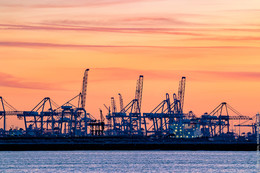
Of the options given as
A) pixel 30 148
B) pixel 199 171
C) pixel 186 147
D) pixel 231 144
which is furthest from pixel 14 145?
pixel 199 171

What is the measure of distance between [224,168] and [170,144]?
267 ft

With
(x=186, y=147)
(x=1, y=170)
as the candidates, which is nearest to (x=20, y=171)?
(x=1, y=170)

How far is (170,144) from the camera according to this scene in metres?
190

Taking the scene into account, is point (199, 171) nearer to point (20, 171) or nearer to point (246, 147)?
point (20, 171)

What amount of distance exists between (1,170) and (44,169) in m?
6.56

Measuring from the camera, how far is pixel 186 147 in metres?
196

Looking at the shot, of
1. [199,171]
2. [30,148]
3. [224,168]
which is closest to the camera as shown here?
[199,171]

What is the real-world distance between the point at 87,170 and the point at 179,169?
1436 centimetres

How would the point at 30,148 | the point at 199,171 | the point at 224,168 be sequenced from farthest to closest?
the point at 30,148 → the point at 224,168 → the point at 199,171

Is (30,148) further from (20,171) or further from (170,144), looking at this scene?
(20,171)

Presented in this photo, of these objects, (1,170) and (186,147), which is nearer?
(1,170)

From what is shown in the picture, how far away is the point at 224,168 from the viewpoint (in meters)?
109

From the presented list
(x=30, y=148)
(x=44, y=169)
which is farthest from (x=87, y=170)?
(x=30, y=148)

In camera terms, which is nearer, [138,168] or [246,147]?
[138,168]
